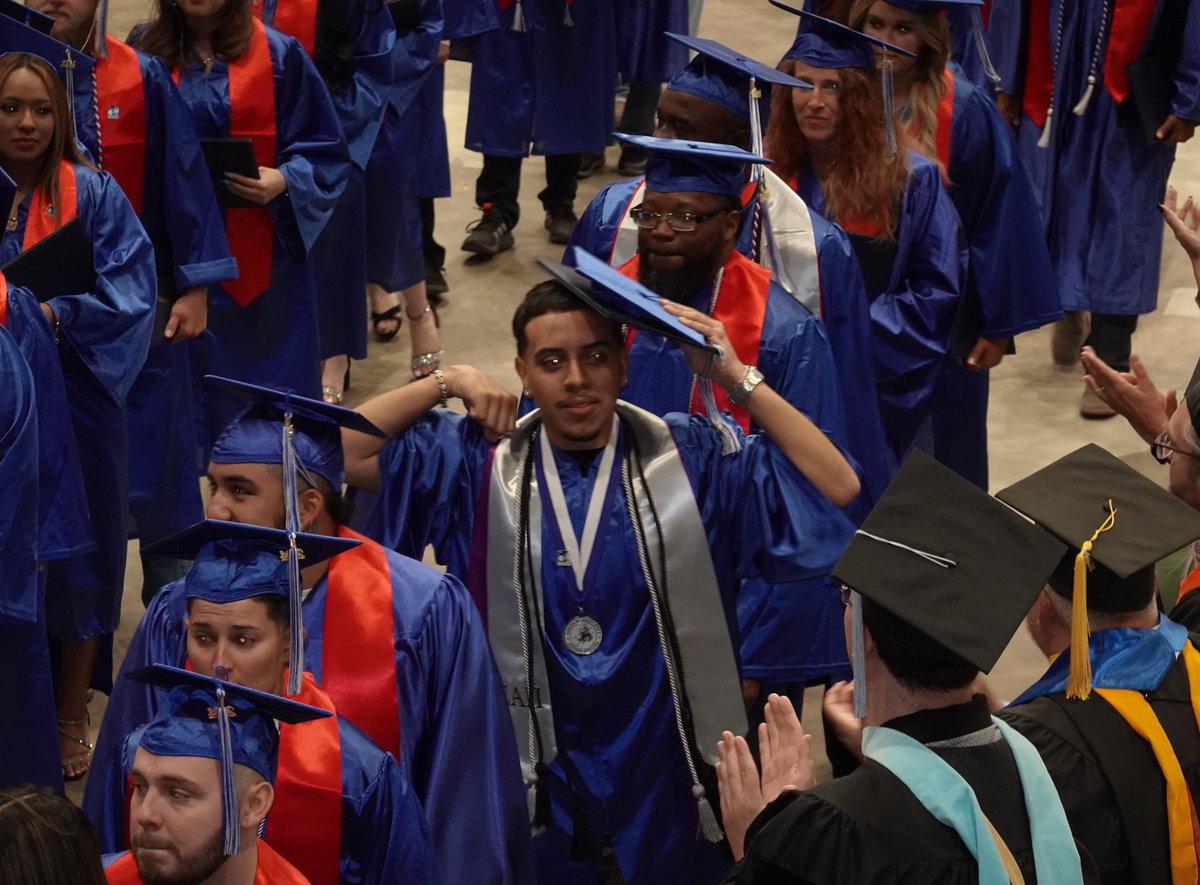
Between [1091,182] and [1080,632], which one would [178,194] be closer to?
[1080,632]

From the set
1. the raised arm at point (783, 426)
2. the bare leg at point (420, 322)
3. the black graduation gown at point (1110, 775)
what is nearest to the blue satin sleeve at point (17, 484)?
the raised arm at point (783, 426)

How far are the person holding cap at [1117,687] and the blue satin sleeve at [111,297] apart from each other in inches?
98.0

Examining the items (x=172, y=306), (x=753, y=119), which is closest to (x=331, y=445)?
(x=753, y=119)

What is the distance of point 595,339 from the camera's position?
147 inches

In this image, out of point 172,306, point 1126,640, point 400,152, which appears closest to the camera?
point 1126,640

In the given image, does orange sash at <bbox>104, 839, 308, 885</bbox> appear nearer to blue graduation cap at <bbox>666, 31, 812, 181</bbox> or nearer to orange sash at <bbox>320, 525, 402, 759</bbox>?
orange sash at <bbox>320, 525, 402, 759</bbox>

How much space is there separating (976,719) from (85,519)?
2.63 m

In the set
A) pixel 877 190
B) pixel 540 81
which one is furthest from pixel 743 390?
pixel 540 81

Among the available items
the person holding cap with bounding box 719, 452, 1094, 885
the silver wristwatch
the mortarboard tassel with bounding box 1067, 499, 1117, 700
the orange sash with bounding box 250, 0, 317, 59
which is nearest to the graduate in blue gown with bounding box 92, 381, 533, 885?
the silver wristwatch

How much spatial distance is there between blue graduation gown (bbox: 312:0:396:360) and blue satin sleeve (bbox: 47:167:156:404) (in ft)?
5.23

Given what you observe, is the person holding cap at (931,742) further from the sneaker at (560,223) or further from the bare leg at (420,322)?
the sneaker at (560,223)

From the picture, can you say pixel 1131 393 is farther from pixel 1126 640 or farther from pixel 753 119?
pixel 753 119

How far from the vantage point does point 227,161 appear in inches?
226

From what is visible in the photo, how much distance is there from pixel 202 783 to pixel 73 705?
231cm
